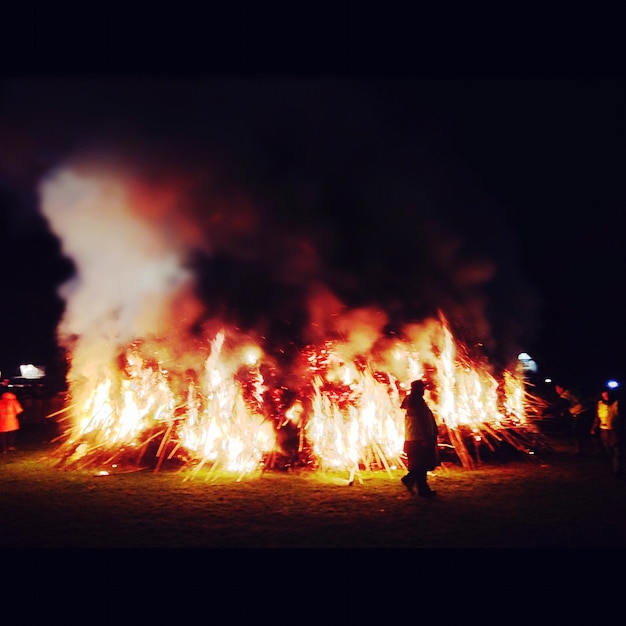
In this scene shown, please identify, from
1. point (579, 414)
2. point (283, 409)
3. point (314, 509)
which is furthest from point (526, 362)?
point (314, 509)

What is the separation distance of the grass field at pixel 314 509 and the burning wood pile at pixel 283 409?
A: 19.3 inches

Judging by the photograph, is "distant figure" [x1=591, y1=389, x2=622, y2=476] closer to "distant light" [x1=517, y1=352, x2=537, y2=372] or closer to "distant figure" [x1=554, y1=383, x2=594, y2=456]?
"distant figure" [x1=554, y1=383, x2=594, y2=456]

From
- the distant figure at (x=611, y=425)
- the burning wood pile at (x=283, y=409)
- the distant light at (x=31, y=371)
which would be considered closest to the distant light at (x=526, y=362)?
the burning wood pile at (x=283, y=409)

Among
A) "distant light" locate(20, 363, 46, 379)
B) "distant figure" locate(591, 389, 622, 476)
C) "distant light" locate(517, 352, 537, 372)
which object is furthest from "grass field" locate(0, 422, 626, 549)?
"distant light" locate(20, 363, 46, 379)

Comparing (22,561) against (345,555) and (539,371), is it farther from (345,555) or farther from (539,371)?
(539,371)

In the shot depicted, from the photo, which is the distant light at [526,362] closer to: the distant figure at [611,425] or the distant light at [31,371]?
the distant figure at [611,425]

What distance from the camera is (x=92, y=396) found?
12.5 metres

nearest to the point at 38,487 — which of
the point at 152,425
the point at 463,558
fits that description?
the point at 152,425

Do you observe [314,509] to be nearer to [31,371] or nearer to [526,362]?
[526,362]

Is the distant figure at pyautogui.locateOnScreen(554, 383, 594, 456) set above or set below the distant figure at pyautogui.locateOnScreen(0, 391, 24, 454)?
above

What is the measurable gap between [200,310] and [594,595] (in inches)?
374

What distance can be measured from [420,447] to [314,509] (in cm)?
186

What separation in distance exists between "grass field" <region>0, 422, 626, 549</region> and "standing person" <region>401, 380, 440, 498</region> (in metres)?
0.26

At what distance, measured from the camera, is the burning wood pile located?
35.3 feet
